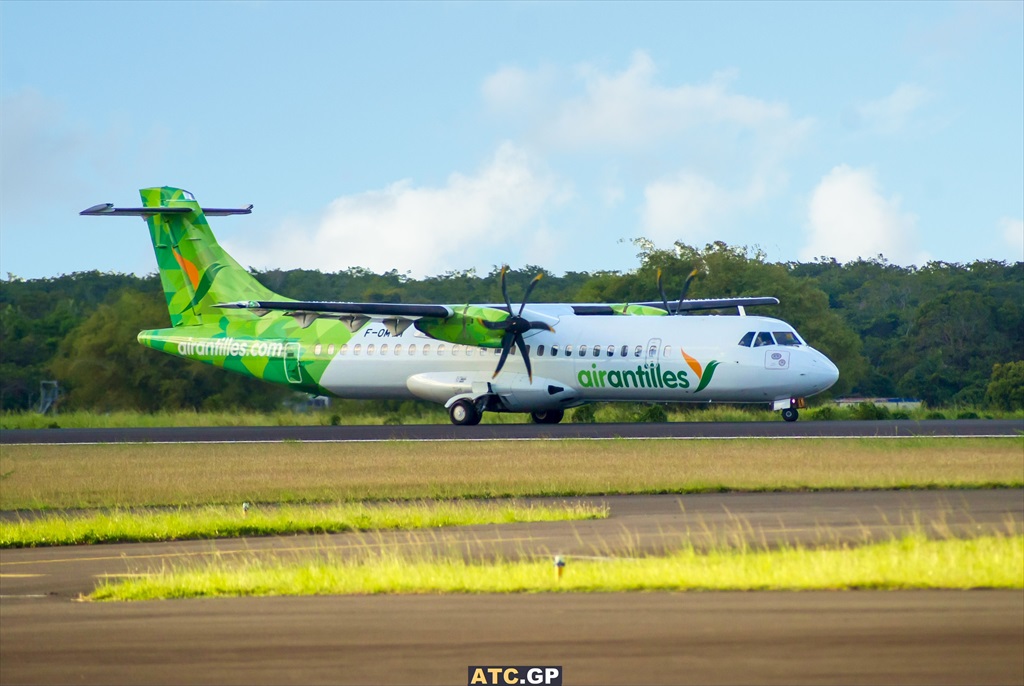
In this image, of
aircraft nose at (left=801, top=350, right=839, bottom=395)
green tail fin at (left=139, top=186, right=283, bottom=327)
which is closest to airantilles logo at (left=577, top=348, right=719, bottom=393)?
aircraft nose at (left=801, top=350, right=839, bottom=395)

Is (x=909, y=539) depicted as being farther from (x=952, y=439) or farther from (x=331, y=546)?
(x=952, y=439)

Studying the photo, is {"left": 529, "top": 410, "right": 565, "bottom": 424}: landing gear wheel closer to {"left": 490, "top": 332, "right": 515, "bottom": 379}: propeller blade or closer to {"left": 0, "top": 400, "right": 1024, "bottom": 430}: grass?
{"left": 0, "top": 400, "right": 1024, "bottom": 430}: grass

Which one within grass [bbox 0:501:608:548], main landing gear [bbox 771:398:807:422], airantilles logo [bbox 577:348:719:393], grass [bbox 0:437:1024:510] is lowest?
grass [bbox 0:501:608:548]

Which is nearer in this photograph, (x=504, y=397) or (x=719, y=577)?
(x=719, y=577)

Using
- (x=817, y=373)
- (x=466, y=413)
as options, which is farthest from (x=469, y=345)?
(x=817, y=373)

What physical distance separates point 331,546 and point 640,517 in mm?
4035

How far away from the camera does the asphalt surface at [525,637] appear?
26.1 feet

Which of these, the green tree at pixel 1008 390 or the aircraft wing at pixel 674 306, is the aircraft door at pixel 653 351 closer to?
the aircraft wing at pixel 674 306

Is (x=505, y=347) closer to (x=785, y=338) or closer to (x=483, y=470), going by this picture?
(x=785, y=338)

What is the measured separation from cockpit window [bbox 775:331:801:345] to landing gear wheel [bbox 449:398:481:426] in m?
8.54

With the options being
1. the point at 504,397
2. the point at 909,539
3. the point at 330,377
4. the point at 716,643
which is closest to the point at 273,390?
the point at 330,377

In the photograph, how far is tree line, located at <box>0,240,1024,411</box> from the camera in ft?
158

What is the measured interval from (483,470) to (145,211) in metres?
20.4

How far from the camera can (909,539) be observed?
1234 cm
